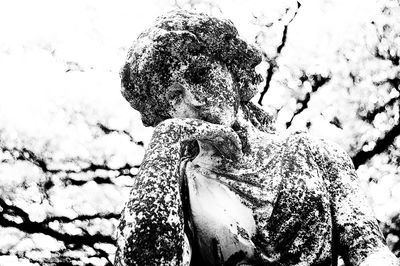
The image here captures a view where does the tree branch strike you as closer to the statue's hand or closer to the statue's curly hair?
the statue's curly hair

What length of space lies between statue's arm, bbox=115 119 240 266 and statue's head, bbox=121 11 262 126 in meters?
0.32

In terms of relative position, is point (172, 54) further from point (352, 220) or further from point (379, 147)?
point (379, 147)

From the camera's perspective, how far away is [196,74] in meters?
2.42

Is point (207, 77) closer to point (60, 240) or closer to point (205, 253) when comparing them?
point (205, 253)

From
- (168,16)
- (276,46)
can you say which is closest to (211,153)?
(168,16)

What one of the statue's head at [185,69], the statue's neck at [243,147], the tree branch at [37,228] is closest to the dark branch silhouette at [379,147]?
the tree branch at [37,228]

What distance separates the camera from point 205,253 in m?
2.23

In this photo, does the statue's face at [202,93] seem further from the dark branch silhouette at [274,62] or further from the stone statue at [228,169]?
the dark branch silhouette at [274,62]

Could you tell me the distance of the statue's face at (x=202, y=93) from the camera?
2.40 m

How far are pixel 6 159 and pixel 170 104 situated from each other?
439cm

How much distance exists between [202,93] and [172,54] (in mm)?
188

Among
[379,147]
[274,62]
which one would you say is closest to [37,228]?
[274,62]

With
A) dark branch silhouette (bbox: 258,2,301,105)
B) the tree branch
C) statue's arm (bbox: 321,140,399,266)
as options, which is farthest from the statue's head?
dark branch silhouette (bbox: 258,2,301,105)

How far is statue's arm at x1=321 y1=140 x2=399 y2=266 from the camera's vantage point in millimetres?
2164
